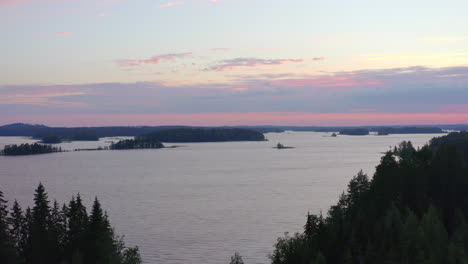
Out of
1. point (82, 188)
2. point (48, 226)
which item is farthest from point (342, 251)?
point (82, 188)

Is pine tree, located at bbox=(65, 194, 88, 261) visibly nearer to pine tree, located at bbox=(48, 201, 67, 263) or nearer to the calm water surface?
pine tree, located at bbox=(48, 201, 67, 263)

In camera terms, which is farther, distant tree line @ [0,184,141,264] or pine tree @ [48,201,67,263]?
pine tree @ [48,201,67,263]

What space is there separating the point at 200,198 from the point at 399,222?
64.7 m

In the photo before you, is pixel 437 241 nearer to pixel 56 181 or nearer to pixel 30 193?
pixel 30 193

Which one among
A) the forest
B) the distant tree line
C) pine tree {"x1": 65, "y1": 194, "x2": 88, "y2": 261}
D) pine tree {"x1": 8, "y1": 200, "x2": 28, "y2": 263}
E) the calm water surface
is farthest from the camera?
the calm water surface

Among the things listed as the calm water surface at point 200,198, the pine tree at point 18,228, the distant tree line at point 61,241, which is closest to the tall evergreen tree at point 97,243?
the distant tree line at point 61,241

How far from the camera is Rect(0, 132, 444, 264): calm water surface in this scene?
213 ft

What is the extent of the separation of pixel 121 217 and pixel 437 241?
174 ft

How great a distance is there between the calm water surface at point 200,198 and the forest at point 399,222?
502 inches

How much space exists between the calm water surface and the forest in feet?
41.9

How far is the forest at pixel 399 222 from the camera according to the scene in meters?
37.3

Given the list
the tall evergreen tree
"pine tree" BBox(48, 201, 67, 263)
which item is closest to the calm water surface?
"pine tree" BBox(48, 201, 67, 263)

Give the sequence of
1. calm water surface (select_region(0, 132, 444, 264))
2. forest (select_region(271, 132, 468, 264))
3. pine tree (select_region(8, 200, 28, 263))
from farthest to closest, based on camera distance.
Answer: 1. calm water surface (select_region(0, 132, 444, 264))
2. pine tree (select_region(8, 200, 28, 263))
3. forest (select_region(271, 132, 468, 264))

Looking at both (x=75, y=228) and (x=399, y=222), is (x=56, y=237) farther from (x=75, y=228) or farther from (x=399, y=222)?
(x=399, y=222)
